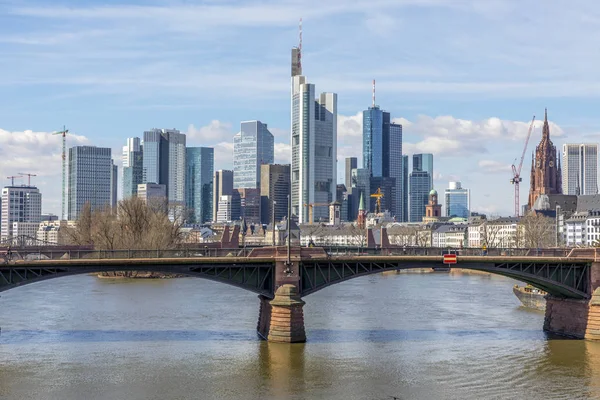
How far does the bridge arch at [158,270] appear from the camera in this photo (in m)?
75.9

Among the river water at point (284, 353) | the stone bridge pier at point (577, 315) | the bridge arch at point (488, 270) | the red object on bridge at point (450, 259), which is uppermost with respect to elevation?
the red object on bridge at point (450, 259)

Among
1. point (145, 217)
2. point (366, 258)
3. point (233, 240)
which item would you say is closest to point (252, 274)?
point (366, 258)

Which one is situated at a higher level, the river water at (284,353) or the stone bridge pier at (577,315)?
the stone bridge pier at (577,315)

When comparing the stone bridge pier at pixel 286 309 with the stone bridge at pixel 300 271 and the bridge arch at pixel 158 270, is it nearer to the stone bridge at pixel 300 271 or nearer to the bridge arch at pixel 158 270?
the stone bridge at pixel 300 271

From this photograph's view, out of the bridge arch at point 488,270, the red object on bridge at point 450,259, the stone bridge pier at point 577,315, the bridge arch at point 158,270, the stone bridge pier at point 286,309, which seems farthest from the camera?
the stone bridge pier at point 577,315

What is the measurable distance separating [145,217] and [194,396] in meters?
120

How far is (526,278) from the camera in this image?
87188mm

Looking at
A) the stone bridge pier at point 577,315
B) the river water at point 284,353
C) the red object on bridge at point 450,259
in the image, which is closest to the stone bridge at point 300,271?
the stone bridge pier at point 577,315

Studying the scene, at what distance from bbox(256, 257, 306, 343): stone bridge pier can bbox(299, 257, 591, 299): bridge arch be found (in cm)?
139

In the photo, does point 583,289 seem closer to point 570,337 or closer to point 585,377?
point 570,337

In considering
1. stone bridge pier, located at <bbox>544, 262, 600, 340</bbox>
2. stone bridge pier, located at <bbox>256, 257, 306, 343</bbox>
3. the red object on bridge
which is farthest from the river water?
the red object on bridge

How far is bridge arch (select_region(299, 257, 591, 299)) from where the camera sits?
83.4 metres

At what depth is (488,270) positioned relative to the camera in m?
85.2

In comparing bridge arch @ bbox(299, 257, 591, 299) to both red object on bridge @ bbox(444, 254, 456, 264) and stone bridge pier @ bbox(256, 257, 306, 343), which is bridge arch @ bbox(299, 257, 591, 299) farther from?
stone bridge pier @ bbox(256, 257, 306, 343)
